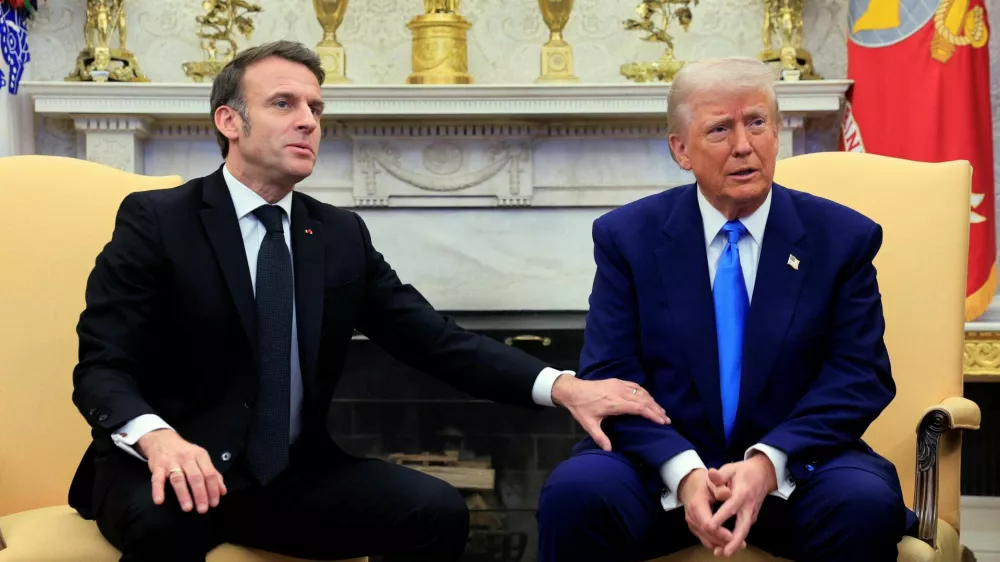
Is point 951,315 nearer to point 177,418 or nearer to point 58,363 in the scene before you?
point 177,418

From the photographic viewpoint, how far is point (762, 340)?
2129 millimetres

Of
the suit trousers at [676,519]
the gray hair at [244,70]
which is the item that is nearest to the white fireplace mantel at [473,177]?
the gray hair at [244,70]

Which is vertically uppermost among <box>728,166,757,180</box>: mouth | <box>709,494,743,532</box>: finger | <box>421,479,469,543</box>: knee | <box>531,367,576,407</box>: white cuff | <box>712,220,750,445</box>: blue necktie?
<box>728,166,757,180</box>: mouth

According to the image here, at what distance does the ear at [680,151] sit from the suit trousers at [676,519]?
0.58 metres

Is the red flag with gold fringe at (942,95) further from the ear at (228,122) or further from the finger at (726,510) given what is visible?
the ear at (228,122)

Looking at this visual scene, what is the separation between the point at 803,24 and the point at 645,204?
88.5 inches

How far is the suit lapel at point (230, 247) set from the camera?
219cm

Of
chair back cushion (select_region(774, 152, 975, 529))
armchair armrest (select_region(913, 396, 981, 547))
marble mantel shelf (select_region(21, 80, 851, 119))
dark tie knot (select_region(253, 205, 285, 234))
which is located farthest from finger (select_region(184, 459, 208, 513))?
marble mantel shelf (select_region(21, 80, 851, 119))

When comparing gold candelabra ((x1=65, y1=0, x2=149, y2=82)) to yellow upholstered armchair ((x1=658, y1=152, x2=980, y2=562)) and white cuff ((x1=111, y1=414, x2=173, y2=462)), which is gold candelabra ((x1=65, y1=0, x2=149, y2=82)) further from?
yellow upholstered armchair ((x1=658, y1=152, x2=980, y2=562))

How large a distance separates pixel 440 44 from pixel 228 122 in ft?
6.01

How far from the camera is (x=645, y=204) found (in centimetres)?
232

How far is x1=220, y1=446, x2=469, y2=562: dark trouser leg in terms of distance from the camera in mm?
2111

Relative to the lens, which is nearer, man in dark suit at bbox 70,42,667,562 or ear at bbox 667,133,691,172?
man in dark suit at bbox 70,42,667,562

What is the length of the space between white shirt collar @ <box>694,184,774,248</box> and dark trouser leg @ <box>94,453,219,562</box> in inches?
41.6
